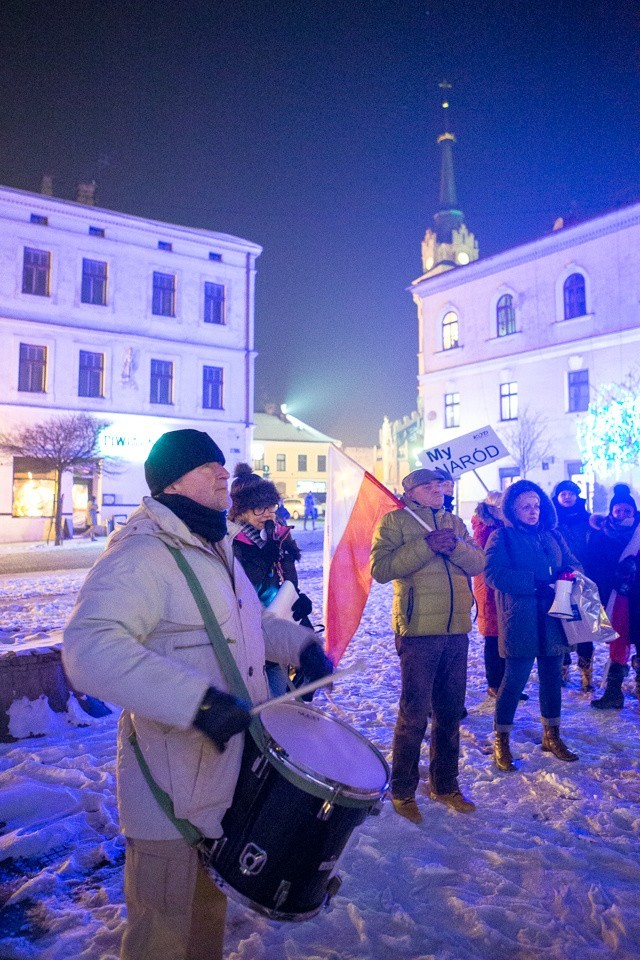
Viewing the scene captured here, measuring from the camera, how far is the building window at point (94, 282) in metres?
29.2

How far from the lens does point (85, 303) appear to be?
2903cm

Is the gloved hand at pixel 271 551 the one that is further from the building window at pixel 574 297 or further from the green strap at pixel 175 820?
the building window at pixel 574 297

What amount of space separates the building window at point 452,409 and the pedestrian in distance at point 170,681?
34.5 meters

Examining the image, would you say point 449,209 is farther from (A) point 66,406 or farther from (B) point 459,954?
(B) point 459,954

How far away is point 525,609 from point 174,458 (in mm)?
3343

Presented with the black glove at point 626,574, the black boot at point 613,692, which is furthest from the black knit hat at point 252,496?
the black boot at point 613,692

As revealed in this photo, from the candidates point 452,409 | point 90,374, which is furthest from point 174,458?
point 452,409

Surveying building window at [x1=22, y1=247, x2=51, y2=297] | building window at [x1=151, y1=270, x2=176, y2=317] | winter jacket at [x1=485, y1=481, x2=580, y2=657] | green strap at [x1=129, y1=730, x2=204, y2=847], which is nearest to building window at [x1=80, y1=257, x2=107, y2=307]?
building window at [x1=22, y1=247, x2=51, y2=297]

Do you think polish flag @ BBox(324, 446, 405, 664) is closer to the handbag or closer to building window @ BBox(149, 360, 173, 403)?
the handbag

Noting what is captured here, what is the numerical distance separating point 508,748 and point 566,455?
2797cm

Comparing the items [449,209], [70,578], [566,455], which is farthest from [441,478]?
[449,209]

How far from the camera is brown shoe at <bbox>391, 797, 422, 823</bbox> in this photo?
12.8 feet

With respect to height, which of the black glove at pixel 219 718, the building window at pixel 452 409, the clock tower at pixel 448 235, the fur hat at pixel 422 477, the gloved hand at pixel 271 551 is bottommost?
the black glove at pixel 219 718

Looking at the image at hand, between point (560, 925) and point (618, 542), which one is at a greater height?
point (618, 542)
